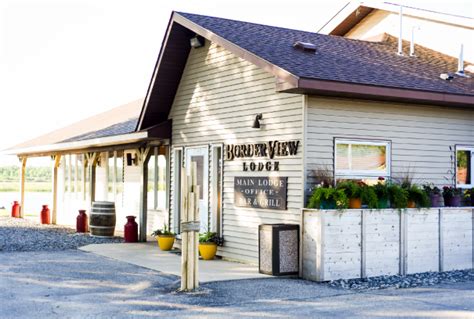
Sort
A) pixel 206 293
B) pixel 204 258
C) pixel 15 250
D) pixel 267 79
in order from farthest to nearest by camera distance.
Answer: pixel 15 250 < pixel 204 258 < pixel 267 79 < pixel 206 293

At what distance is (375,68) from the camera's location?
12.7 meters

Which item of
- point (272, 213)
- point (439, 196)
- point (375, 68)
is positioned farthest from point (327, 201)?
point (375, 68)

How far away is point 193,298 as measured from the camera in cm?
900

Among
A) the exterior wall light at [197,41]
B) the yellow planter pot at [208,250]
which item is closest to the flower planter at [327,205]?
the yellow planter pot at [208,250]

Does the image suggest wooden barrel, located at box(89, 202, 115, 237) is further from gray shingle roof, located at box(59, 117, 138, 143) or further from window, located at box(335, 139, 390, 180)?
window, located at box(335, 139, 390, 180)

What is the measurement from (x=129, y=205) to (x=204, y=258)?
6.88 metres

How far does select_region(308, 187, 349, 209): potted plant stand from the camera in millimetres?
10562

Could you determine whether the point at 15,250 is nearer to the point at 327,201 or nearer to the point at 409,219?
the point at 327,201

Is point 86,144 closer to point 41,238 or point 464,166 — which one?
point 41,238

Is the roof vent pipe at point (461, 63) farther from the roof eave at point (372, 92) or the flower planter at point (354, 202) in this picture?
the flower planter at point (354, 202)

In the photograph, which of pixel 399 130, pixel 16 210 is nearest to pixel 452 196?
pixel 399 130

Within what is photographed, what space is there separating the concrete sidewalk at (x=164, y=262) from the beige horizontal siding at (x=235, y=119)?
0.59 metres

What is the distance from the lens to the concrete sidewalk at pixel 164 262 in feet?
36.2

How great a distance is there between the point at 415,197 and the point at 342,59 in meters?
3.12
